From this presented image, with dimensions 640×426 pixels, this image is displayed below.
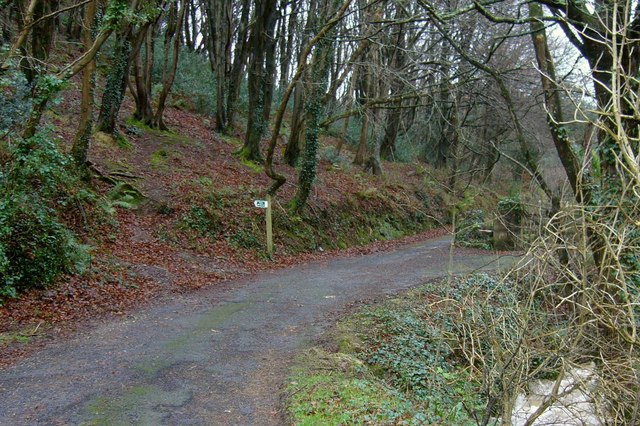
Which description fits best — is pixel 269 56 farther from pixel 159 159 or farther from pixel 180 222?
pixel 180 222

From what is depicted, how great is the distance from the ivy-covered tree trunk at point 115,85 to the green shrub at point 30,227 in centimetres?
672

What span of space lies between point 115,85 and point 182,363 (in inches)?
457

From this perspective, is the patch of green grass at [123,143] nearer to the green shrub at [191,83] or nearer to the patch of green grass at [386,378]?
the green shrub at [191,83]

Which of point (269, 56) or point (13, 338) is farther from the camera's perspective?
point (269, 56)

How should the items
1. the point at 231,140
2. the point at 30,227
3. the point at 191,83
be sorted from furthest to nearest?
the point at 191,83 → the point at 231,140 → the point at 30,227

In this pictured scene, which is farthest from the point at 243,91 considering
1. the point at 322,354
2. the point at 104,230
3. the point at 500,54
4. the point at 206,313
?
the point at 322,354

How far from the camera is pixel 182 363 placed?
6816mm

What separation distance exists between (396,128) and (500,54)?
13375 mm

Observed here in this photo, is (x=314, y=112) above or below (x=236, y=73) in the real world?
below

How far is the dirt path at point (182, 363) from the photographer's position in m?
5.43

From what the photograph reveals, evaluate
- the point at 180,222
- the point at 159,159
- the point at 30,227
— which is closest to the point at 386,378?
the point at 30,227

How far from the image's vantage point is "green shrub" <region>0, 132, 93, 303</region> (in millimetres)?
8227

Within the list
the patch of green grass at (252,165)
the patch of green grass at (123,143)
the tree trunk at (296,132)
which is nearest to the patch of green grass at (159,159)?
the patch of green grass at (123,143)

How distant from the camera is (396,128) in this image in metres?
30.1
